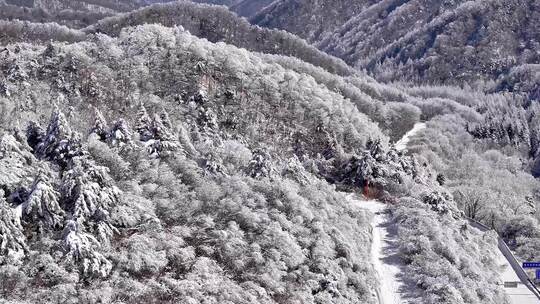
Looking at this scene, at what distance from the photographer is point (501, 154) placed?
529 feet

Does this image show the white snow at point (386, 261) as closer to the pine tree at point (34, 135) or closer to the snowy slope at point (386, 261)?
the snowy slope at point (386, 261)

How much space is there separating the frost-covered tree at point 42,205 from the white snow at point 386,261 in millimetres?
27506

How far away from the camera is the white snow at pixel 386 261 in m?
48.7

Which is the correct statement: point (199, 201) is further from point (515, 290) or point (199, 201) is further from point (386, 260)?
point (515, 290)

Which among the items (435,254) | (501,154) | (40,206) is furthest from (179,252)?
(501,154)

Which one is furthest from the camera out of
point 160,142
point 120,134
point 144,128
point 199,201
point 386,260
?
point 386,260

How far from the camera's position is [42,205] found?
32.9m

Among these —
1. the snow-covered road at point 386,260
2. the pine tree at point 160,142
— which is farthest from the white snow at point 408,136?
the pine tree at point 160,142

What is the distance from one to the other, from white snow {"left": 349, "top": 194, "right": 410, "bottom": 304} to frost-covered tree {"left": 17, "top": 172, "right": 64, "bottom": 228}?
27506mm

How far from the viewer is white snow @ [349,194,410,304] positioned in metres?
48.7

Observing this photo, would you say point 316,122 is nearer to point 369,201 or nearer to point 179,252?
point 369,201

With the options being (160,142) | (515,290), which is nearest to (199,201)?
(160,142)

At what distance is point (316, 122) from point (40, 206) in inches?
3102

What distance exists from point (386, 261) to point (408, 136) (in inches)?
4037
